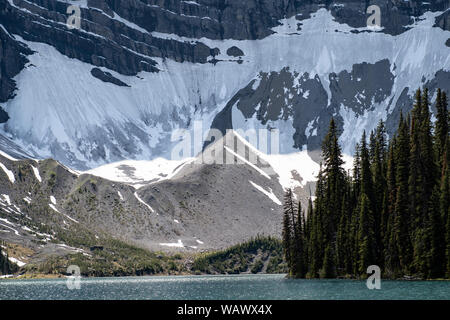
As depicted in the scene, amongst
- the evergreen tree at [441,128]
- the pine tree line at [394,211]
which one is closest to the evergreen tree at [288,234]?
the pine tree line at [394,211]

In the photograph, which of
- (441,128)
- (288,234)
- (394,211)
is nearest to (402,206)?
(394,211)

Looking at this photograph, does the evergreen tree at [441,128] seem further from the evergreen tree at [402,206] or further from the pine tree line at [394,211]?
the evergreen tree at [402,206]

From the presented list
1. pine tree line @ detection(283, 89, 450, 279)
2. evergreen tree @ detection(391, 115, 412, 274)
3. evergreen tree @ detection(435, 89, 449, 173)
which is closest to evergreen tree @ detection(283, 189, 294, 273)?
pine tree line @ detection(283, 89, 450, 279)

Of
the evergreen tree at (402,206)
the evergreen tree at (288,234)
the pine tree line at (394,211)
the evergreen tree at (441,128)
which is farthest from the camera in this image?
the evergreen tree at (288,234)

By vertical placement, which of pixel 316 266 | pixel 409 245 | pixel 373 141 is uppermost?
pixel 373 141

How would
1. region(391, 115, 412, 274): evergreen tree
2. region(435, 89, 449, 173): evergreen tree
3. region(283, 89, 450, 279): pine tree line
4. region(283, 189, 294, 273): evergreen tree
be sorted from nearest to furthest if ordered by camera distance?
region(283, 89, 450, 279): pine tree line, region(391, 115, 412, 274): evergreen tree, region(435, 89, 449, 173): evergreen tree, region(283, 189, 294, 273): evergreen tree

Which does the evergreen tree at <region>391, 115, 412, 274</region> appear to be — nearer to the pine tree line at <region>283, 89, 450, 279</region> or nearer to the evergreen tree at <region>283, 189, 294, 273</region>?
the pine tree line at <region>283, 89, 450, 279</region>
